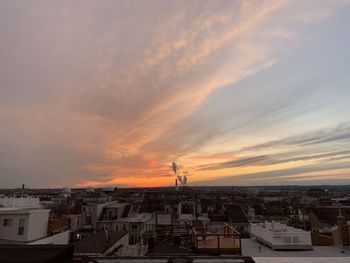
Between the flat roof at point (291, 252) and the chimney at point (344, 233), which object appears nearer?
the flat roof at point (291, 252)

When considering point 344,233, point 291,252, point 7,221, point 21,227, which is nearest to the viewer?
point 291,252

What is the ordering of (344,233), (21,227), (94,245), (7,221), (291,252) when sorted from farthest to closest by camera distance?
(94,245) → (7,221) → (21,227) → (344,233) → (291,252)

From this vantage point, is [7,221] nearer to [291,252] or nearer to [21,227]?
[21,227]

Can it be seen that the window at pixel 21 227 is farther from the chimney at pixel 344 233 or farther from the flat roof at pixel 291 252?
the chimney at pixel 344 233

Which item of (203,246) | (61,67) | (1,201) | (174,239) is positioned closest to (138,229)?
(1,201)

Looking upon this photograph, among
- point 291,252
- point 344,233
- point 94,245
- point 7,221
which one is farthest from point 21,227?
point 344,233

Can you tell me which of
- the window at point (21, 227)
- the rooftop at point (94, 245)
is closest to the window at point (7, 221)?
the window at point (21, 227)

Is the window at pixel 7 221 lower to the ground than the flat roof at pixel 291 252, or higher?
higher

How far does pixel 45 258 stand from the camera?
3482mm

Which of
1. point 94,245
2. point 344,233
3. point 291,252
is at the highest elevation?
point 344,233

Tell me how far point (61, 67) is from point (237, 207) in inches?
2106

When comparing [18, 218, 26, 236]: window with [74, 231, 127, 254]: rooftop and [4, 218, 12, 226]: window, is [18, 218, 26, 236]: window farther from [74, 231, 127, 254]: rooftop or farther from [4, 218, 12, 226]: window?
[74, 231, 127, 254]: rooftop

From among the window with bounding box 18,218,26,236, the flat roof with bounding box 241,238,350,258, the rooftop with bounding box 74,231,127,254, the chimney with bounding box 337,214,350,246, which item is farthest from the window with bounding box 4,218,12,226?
the chimney with bounding box 337,214,350,246

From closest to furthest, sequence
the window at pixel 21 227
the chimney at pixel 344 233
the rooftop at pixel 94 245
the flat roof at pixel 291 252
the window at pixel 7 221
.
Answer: the flat roof at pixel 291 252, the chimney at pixel 344 233, the window at pixel 21 227, the window at pixel 7 221, the rooftop at pixel 94 245
